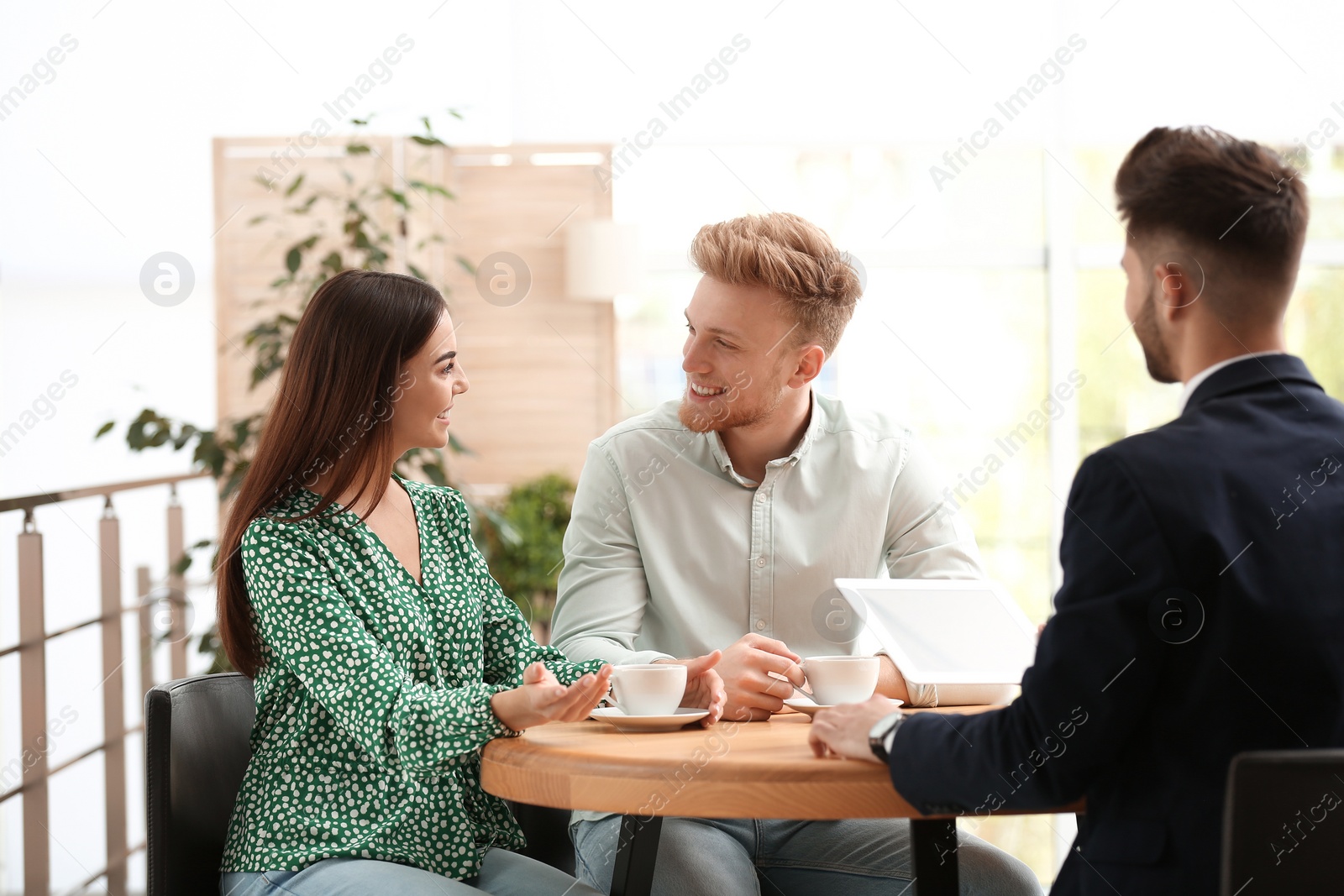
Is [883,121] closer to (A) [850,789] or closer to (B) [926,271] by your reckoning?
(B) [926,271]

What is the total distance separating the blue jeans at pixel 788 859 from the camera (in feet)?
5.13

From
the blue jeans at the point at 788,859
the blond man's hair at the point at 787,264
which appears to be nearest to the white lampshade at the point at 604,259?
the blond man's hair at the point at 787,264

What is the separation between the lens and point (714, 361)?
1983 millimetres

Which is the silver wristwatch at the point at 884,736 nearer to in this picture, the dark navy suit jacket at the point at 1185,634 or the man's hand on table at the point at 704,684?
the dark navy suit jacket at the point at 1185,634

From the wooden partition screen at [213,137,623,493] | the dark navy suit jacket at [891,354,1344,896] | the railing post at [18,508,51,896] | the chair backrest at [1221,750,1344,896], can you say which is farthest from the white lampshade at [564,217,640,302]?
the chair backrest at [1221,750,1344,896]

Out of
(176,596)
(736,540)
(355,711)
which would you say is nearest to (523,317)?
(176,596)

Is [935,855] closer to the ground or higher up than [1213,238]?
closer to the ground

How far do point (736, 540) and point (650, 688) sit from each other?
1.82 feet

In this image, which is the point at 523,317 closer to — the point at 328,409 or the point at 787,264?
the point at 787,264

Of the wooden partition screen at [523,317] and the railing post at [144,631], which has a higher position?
the wooden partition screen at [523,317]

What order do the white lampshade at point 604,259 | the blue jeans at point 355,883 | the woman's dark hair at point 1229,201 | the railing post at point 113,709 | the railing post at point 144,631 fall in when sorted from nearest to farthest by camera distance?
the woman's dark hair at point 1229,201, the blue jeans at point 355,883, the railing post at point 113,709, the railing post at point 144,631, the white lampshade at point 604,259

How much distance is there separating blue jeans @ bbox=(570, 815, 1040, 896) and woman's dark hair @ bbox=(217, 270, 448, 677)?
1.82ft

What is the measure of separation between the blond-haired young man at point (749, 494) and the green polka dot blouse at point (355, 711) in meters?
0.32

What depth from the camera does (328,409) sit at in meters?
1.57
